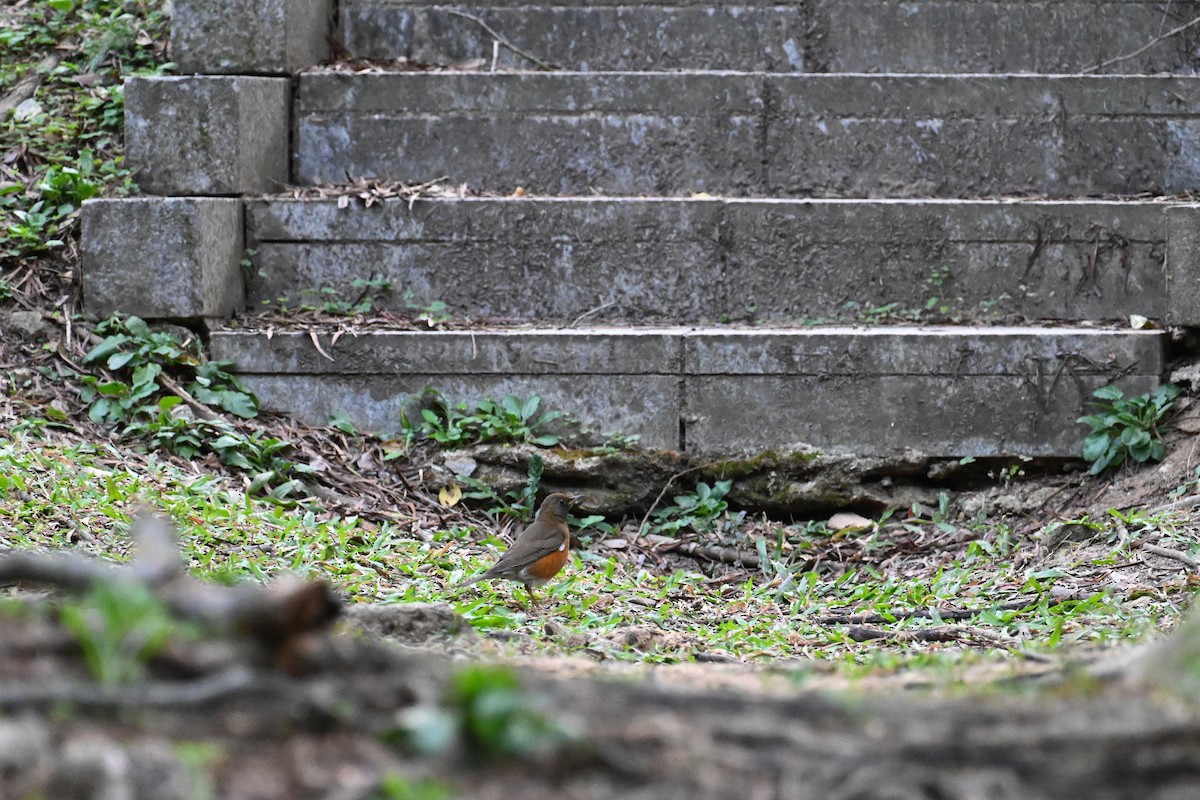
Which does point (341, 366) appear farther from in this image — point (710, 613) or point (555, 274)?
point (710, 613)

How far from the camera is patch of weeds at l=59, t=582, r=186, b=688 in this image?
1.67 m

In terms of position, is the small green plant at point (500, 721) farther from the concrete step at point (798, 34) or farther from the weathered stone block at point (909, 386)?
the concrete step at point (798, 34)

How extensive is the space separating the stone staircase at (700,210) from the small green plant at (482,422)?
0.27ft

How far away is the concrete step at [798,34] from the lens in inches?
262

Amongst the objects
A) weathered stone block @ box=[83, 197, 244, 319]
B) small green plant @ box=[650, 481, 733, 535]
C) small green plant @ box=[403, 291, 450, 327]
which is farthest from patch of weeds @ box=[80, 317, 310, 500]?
small green plant @ box=[650, 481, 733, 535]

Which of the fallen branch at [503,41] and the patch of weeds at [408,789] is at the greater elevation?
the fallen branch at [503,41]

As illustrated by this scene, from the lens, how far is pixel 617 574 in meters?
5.24

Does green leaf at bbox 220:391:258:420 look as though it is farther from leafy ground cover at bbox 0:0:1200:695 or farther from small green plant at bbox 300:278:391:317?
small green plant at bbox 300:278:391:317

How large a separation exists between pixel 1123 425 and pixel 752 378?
1650 mm

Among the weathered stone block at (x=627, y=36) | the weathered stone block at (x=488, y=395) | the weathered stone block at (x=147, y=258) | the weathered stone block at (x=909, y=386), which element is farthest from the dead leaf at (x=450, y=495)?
the weathered stone block at (x=627, y=36)

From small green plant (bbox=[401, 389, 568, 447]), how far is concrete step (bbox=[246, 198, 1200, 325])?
55 centimetres

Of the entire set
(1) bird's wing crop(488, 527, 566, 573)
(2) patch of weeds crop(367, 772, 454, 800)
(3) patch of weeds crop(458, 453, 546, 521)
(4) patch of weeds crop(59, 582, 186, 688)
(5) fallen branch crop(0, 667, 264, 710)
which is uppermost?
(4) patch of weeds crop(59, 582, 186, 688)

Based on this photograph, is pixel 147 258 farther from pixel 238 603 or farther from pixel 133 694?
pixel 133 694

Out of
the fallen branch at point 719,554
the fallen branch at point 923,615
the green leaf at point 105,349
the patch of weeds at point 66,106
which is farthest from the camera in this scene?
the patch of weeds at point 66,106
